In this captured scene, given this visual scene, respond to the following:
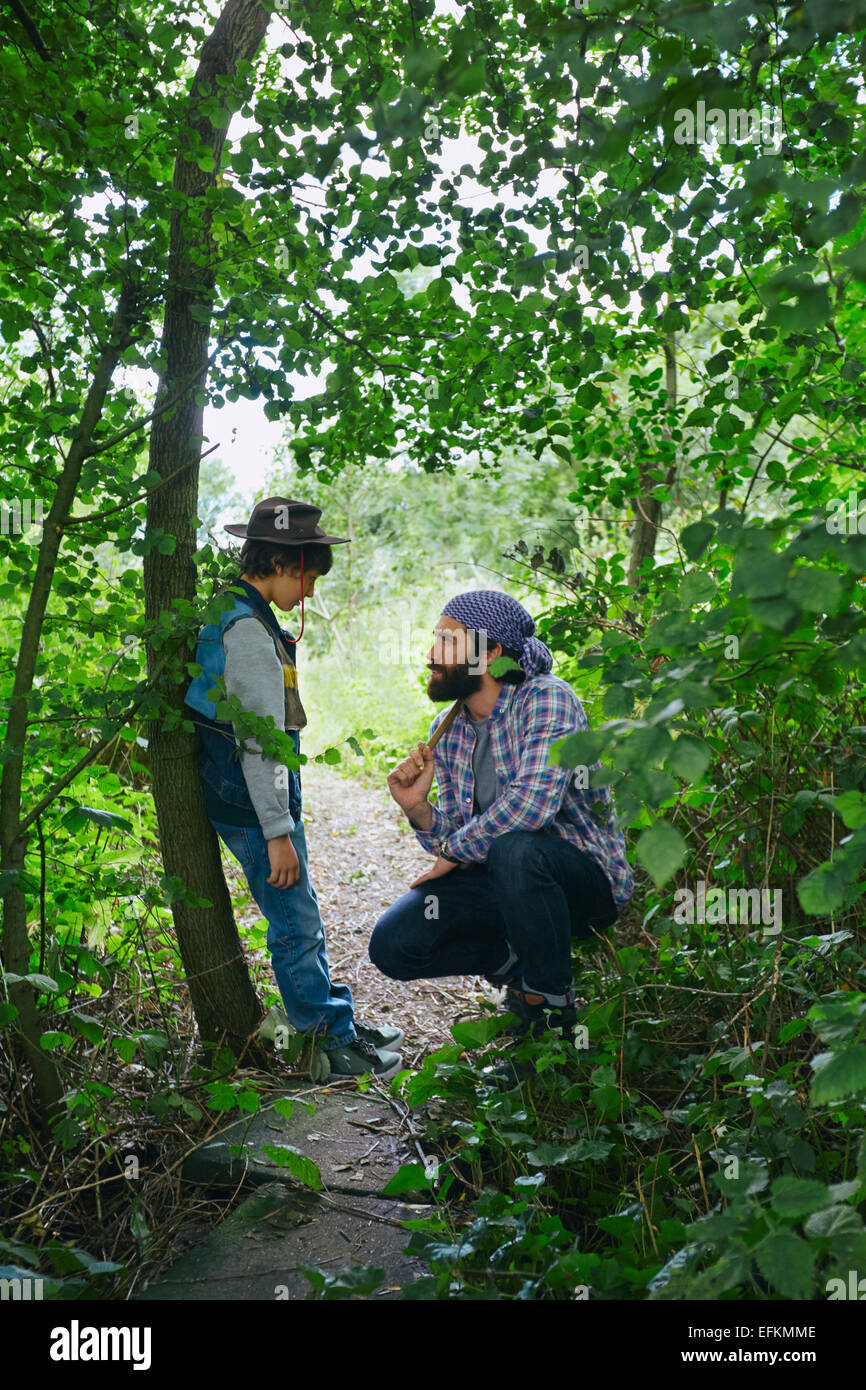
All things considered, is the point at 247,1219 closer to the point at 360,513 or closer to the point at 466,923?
the point at 466,923

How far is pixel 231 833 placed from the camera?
2.83 metres

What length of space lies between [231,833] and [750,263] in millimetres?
2086

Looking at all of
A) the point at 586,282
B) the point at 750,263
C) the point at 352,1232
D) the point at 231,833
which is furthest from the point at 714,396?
the point at 352,1232

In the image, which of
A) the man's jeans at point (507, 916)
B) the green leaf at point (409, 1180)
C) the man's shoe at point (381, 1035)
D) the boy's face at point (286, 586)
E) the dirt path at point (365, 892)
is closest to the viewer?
the green leaf at point (409, 1180)

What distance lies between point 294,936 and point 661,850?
2029 mm

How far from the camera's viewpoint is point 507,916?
108 inches

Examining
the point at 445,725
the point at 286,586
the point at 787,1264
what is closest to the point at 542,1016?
the point at 445,725

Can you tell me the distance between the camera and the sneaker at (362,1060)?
283 cm

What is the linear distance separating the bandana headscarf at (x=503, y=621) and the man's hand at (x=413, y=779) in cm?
43

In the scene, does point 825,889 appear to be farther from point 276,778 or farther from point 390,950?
point 390,950

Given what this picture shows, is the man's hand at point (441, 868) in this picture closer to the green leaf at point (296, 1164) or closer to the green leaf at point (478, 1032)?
the green leaf at point (478, 1032)

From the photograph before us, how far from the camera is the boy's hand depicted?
2.72 meters

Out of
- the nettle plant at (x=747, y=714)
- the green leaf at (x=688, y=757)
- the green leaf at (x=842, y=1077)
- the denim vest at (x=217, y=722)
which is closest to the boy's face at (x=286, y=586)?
the denim vest at (x=217, y=722)

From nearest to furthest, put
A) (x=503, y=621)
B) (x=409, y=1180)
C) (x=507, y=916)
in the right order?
(x=409, y=1180)
(x=507, y=916)
(x=503, y=621)
